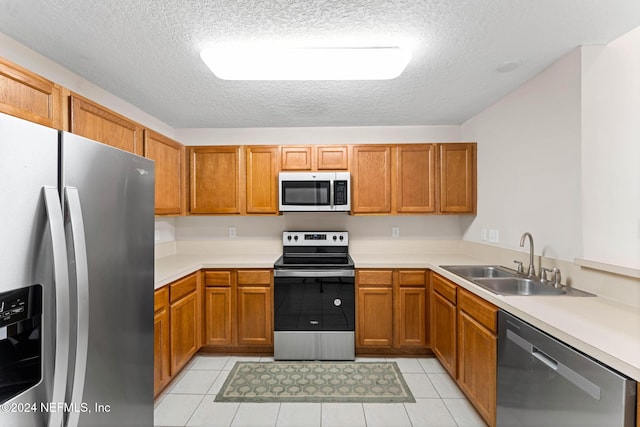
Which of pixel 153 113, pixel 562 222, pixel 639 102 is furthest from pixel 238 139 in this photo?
pixel 639 102

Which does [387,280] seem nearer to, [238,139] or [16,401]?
[238,139]

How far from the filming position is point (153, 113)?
2.81 meters

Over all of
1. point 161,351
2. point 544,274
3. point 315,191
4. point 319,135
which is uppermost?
point 319,135

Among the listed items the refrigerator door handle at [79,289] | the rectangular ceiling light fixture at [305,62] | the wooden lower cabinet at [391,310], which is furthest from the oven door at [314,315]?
the refrigerator door handle at [79,289]

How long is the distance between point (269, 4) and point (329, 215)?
2228 millimetres

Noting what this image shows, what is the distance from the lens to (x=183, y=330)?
7.97 feet

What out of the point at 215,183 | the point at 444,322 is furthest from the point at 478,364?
the point at 215,183

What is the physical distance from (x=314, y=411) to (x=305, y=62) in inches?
90.5

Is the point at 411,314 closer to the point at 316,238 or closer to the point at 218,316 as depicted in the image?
the point at 316,238

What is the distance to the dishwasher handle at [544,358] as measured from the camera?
1.28 metres

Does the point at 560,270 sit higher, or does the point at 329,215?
the point at 329,215

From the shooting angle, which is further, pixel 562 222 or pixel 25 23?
pixel 562 222

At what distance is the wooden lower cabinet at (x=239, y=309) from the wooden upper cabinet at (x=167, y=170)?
0.72 m

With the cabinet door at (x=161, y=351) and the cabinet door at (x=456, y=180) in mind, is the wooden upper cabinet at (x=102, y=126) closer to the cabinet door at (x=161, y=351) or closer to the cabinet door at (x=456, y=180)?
the cabinet door at (x=161, y=351)
